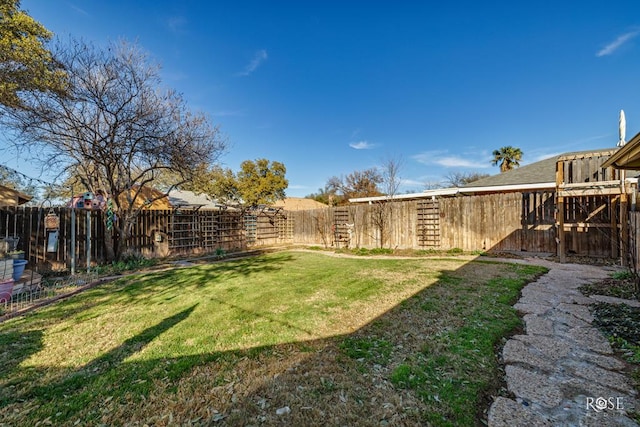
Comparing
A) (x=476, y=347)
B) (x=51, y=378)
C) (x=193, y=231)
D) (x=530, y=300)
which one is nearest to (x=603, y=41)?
(x=530, y=300)

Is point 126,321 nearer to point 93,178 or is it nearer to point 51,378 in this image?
point 51,378

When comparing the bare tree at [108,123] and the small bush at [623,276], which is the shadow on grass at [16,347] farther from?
the small bush at [623,276]

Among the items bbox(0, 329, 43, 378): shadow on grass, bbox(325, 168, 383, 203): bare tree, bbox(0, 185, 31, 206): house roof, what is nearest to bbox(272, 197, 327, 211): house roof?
bbox(325, 168, 383, 203): bare tree

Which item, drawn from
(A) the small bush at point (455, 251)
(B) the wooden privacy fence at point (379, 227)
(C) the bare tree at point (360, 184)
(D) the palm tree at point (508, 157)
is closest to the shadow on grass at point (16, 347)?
(B) the wooden privacy fence at point (379, 227)

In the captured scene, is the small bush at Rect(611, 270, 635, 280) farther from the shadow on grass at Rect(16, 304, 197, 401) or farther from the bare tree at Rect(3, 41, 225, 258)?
the bare tree at Rect(3, 41, 225, 258)

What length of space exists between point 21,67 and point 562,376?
11.6 meters

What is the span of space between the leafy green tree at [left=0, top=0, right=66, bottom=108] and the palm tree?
23206 mm

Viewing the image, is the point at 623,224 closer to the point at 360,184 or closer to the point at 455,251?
the point at 455,251

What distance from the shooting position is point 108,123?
703 cm

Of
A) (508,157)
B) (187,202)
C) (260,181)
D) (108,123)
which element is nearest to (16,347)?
(108,123)

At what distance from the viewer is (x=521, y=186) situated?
412 inches

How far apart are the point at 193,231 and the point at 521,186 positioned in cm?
1329

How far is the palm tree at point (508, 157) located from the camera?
18.8 meters

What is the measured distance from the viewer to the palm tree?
1875cm
